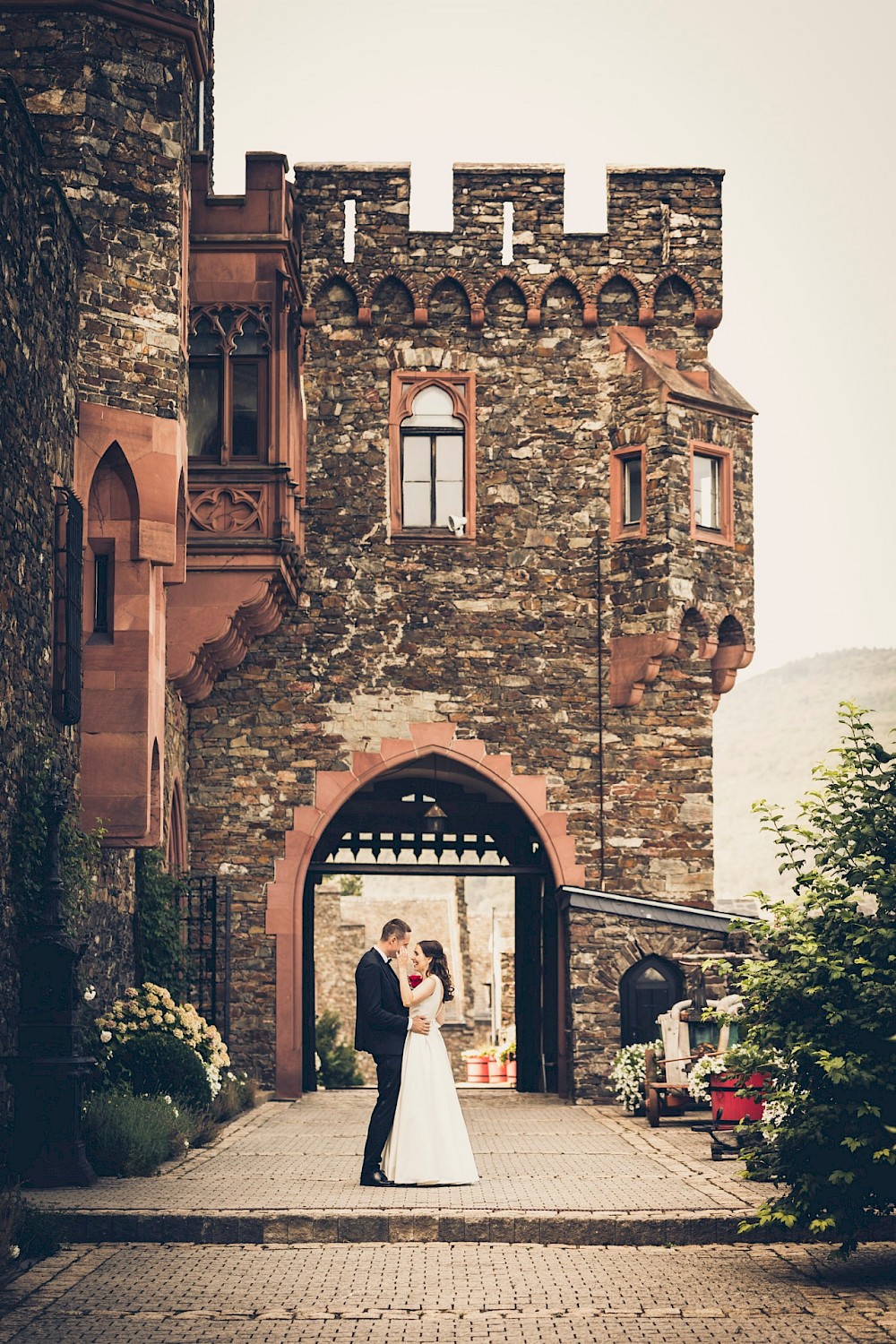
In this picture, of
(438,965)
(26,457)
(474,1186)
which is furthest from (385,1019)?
(26,457)

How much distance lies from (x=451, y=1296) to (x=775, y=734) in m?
112

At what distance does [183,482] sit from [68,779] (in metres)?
2.92

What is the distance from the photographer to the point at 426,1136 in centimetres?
1212

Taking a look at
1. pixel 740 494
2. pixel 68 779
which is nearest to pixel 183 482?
pixel 68 779

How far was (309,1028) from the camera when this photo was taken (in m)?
22.2

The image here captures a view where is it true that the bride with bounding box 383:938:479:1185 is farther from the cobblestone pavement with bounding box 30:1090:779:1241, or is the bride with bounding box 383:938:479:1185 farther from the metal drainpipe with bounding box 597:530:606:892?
the metal drainpipe with bounding box 597:530:606:892

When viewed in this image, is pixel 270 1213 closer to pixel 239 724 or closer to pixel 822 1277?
pixel 822 1277

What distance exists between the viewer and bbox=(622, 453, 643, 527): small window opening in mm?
21359

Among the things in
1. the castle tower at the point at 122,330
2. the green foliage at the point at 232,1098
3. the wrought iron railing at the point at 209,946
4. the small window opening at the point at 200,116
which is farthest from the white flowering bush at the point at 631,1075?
the small window opening at the point at 200,116

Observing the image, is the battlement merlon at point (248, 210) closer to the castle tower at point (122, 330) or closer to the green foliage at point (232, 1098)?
the castle tower at point (122, 330)

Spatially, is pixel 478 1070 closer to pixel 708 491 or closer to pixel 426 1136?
pixel 708 491

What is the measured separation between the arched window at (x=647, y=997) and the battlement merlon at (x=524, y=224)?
7.09 m

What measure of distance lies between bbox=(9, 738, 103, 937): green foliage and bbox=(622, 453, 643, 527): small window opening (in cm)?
949

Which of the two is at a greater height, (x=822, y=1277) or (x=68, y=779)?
(x=68, y=779)
